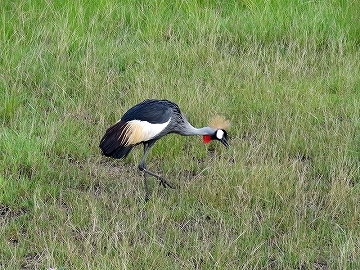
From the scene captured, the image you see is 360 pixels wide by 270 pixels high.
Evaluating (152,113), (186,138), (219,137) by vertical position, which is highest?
(152,113)

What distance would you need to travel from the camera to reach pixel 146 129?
17.2 feet

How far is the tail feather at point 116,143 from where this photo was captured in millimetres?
5172

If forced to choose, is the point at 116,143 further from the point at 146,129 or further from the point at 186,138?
the point at 186,138

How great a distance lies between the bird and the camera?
519 centimetres

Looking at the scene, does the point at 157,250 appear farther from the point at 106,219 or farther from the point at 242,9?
the point at 242,9

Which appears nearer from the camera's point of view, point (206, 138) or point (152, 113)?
point (152, 113)

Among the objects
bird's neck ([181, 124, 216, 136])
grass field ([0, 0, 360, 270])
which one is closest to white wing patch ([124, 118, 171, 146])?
bird's neck ([181, 124, 216, 136])

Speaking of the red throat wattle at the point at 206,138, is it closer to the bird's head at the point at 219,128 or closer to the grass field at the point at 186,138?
the bird's head at the point at 219,128

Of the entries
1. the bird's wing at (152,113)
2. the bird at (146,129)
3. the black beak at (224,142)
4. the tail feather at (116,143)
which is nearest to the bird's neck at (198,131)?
the bird at (146,129)

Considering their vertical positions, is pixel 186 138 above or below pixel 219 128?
below

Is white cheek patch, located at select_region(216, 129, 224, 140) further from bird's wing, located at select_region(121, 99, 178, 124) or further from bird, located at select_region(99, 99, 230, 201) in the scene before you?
bird's wing, located at select_region(121, 99, 178, 124)

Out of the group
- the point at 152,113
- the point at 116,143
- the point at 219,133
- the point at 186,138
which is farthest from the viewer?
the point at 186,138

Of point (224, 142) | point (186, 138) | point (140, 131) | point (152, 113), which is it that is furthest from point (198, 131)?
point (186, 138)

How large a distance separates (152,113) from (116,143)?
34 centimetres
